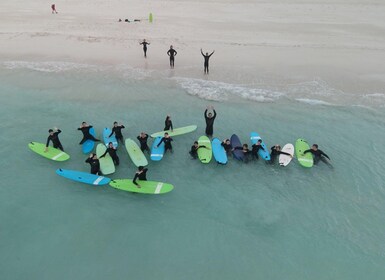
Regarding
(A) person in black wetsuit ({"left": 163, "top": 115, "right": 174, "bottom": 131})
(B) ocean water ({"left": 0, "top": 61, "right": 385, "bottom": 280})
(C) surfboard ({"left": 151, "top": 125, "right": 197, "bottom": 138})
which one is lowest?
(B) ocean water ({"left": 0, "top": 61, "right": 385, "bottom": 280})

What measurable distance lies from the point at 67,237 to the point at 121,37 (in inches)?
809

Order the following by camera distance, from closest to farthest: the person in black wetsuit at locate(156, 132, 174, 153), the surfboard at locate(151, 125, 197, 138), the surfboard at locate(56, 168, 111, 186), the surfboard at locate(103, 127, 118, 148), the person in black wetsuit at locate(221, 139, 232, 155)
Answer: the surfboard at locate(56, 168, 111, 186), the person in black wetsuit at locate(156, 132, 174, 153), the person in black wetsuit at locate(221, 139, 232, 155), the surfboard at locate(103, 127, 118, 148), the surfboard at locate(151, 125, 197, 138)

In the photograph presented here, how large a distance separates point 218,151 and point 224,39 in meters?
15.9

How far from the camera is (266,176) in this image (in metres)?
12.0

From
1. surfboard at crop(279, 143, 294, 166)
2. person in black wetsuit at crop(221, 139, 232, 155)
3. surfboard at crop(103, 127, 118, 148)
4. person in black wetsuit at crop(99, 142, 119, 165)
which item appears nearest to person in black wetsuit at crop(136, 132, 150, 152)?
surfboard at crop(103, 127, 118, 148)

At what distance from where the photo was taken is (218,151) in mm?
12930

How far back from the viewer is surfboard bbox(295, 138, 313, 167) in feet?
40.6

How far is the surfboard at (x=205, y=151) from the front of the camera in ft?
40.9

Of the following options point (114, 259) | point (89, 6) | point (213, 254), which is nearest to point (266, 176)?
point (213, 254)

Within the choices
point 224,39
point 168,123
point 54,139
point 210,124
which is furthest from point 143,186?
point 224,39

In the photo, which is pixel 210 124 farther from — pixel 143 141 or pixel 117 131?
pixel 117 131

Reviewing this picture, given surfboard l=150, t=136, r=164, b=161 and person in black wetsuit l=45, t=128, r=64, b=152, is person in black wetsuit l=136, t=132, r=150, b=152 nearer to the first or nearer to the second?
surfboard l=150, t=136, r=164, b=161

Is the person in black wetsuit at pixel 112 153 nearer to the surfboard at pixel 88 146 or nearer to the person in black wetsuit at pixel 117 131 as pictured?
the surfboard at pixel 88 146

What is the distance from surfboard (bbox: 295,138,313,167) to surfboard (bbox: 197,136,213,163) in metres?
3.43
